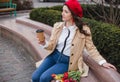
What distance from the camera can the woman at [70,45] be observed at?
156 inches

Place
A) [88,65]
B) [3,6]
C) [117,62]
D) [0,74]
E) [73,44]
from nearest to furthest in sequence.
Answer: [73,44] < [88,65] < [117,62] < [0,74] < [3,6]

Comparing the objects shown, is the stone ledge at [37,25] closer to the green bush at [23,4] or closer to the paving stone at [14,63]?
the paving stone at [14,63]

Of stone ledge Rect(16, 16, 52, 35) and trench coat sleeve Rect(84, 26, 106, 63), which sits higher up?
trench coat sleeve Rect(84, 26, 106, 63)

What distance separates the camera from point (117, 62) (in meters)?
4.99

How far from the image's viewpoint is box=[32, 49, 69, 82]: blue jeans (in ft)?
13.1

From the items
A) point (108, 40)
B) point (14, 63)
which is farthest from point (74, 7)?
point (14, 63)

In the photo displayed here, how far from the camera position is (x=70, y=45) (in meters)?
4.01

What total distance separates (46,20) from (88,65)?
4105 millimetres

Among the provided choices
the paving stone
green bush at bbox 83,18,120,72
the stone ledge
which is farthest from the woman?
the stone ledge

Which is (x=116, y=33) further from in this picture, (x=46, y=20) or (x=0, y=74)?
(x=46, y=20)

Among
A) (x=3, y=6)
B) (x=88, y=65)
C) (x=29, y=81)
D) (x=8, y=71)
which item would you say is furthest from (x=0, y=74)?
(x=3, y=6)

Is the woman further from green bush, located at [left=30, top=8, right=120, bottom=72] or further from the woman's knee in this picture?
green bush, located at [left=30, top=8, right=120, bottom=72]

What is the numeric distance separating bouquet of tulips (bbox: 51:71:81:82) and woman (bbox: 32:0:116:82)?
0.08 metres

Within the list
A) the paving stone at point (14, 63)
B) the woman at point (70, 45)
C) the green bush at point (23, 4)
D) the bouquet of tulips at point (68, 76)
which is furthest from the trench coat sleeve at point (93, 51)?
the green bush at point (23, 4)
